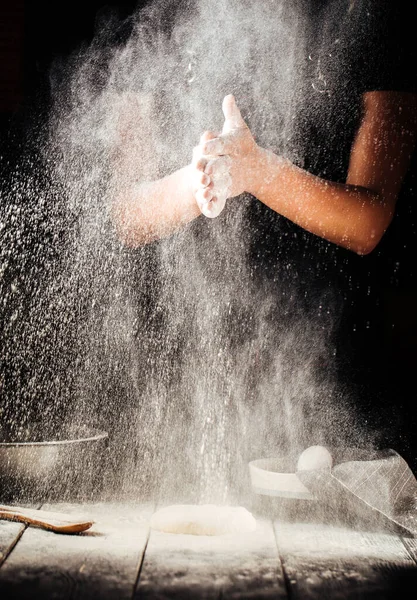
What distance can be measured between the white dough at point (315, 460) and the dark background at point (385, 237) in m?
0.71

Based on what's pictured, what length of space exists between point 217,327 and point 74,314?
0.55 m

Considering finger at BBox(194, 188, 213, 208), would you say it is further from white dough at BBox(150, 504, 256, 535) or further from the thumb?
white dough at BBox(150, 504, 256, 535)

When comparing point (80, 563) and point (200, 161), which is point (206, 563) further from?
point (200, 161)

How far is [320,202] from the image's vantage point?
201cm

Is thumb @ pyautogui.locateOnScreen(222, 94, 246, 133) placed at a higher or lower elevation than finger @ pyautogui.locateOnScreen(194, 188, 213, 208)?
higher

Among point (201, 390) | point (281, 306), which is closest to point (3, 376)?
point (201, 390)

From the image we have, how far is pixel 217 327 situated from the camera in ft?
7.17

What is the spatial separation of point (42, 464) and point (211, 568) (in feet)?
1.56

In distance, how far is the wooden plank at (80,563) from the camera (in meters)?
1.01

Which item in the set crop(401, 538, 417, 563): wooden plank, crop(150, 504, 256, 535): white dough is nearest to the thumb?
crop(150, 504, 256, 535): white dough

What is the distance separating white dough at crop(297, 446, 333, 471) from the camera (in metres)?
1.42

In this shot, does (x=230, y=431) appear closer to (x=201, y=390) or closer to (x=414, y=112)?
(x=201, y=390)

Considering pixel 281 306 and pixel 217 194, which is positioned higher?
pixel 217 194

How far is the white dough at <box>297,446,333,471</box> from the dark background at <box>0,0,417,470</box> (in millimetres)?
707
